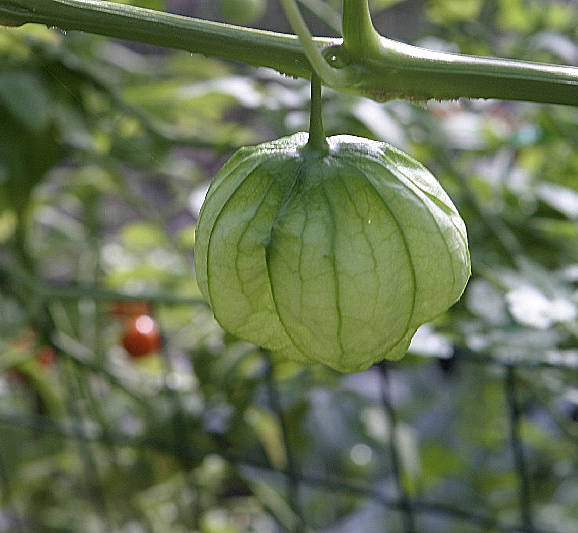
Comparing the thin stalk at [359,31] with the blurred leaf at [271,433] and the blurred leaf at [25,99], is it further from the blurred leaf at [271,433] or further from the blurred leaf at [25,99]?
the blurred leaf at [271,433]

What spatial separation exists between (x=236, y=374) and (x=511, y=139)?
343mm

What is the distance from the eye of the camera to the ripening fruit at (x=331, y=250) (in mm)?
299

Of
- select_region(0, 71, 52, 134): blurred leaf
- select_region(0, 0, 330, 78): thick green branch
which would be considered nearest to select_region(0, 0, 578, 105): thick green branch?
select_region(0, 0, 330, 78): thick green branch

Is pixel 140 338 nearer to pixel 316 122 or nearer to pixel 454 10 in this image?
pixel 454 10

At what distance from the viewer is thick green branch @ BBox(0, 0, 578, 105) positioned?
11.1 inches

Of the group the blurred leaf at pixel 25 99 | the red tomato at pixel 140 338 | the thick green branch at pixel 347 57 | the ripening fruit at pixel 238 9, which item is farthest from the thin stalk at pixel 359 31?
the red tomato at pixel 140 338

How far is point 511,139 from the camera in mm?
792

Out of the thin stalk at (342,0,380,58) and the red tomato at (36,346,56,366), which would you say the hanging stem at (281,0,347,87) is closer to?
the thin stalk at (342,0,380,58)

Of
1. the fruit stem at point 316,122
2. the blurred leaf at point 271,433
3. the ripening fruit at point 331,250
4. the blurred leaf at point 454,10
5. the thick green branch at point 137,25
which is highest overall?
the thick green branch at point 137,25

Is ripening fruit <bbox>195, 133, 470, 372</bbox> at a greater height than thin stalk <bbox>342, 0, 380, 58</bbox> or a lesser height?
lesser

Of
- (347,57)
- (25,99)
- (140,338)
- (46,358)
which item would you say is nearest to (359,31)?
(347,57)

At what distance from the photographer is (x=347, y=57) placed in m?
0.29

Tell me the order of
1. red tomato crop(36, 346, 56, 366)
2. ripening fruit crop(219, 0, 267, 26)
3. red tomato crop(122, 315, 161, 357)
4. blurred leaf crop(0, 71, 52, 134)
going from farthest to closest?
red tomato crop(36, 346, 56, 366) → red tomato crop(122, 315, 161, 357) → ripening fruit crop(219, 0, 267, 26) → blurred leaf crop(0, 71, 52, 134)

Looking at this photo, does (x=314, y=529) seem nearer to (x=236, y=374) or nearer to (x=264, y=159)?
(x=236, y=374)
